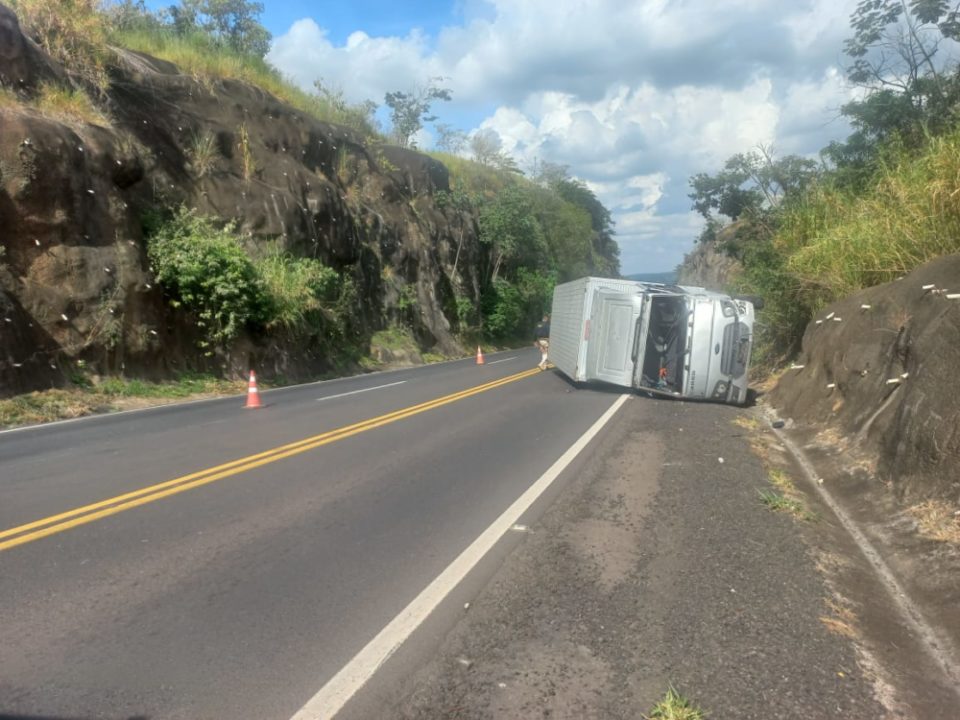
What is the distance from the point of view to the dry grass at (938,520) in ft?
18.1

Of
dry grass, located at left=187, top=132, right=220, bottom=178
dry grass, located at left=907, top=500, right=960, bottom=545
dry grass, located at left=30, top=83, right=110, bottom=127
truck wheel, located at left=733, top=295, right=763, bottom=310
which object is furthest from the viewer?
dry grass, located at left=187, top=132, right=220, bottom=178

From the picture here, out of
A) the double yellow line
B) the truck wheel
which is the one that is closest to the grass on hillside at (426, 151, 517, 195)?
the truck wheel

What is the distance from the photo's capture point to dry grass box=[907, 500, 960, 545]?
5527 mm

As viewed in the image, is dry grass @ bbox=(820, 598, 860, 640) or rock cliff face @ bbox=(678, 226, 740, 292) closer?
dry grass @ bbox=(820, 598, 860, 640)

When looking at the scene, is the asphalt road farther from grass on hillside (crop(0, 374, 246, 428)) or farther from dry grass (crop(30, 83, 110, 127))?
dry grass (crop(30, 83, 110, 127))

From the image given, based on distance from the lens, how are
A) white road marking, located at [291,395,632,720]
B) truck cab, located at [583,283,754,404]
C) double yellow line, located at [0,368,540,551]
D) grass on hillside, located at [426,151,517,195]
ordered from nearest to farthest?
white road marking, located at [291,395,632,720], double yellow line, located at [0,368,540,551], truck cab, located at [583,283,754,404], grass on hillside, located at [426,151,517,195]

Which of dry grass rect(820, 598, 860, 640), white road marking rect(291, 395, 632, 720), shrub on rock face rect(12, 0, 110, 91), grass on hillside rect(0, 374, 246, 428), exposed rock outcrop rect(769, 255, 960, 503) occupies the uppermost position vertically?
shrub on rock face rect(12, 0, 110, 91)

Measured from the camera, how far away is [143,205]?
19.8 m

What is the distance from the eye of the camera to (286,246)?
25.0 meters

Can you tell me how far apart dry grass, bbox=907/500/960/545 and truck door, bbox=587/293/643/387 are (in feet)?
32.1

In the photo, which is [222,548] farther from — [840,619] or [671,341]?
[671,341]

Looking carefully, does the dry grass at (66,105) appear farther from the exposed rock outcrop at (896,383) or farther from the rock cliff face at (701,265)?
the rock cliff face at (701,265)

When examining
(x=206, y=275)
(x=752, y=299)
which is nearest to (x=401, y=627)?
(x=752, y=299)

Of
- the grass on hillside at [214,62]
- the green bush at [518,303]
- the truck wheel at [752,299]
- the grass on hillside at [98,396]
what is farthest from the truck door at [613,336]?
the green bush at [518,303]
